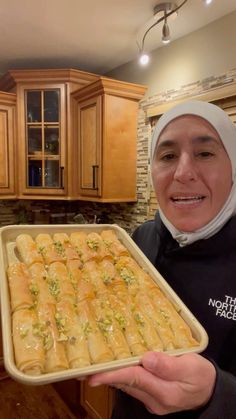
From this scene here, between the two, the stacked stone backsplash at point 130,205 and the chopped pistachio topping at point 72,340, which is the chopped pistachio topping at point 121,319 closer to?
the chopped pistachio topping at point 72,340

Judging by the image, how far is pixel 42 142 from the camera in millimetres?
2393

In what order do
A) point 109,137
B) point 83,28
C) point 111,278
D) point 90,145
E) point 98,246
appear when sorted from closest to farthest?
1. point 111,278
2. point 98,246
3. point 83,28
4. point 109,137
5. point 90,145

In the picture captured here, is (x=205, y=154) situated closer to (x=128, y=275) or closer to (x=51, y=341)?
(x=128, y=275)

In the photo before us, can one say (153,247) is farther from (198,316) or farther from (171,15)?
(171,15)

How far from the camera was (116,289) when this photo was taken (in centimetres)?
80

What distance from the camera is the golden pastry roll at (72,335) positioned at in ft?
1.97

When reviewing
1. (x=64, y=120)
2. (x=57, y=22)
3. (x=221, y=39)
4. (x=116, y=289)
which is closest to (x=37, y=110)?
(x=64, y=120)

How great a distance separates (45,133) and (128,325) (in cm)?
196

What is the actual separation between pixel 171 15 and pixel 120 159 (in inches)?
35.7

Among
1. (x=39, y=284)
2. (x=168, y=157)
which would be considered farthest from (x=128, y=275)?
(x=168, y=157)

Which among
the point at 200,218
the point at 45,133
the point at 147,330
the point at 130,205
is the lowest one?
the point at 147,330

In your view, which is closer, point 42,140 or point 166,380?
point 166,380

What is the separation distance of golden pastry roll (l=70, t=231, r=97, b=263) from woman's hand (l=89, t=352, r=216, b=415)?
1.24ft

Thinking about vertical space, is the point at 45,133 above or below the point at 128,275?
above
